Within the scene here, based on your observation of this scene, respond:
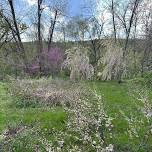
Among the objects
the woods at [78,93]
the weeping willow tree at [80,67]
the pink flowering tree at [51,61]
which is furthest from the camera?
the pink flowering tree at [51,61]

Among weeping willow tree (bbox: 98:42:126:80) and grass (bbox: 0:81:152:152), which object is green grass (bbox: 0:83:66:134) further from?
weeping willow tree (bbox: 98:42:126:80)

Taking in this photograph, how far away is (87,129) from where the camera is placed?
6.31m

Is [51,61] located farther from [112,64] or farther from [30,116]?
[30,116]

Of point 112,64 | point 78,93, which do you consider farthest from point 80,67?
point 78,93

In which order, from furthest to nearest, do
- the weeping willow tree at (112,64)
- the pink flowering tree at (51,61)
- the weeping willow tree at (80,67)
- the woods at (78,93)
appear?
the pink flowering tree at (51,61)
the weeping willow tree at (112,64)
the weeping willow tree at (80,67)
the woods at (78,93)

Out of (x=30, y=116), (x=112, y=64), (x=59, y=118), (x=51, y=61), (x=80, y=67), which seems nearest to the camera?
(x=59, y=118)

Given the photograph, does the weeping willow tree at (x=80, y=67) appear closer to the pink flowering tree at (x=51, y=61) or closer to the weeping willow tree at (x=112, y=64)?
the weeping willow tree at (x=112, y=64)

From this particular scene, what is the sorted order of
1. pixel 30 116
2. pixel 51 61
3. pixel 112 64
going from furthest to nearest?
pixel 51 61, pixel 112 64, pixel 30 116

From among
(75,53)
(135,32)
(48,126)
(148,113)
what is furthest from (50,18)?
(148,113)

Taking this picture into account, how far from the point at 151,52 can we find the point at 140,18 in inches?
128

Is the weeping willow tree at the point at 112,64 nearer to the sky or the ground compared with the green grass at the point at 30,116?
nearer to the sky

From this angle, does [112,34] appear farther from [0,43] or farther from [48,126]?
[48,126]

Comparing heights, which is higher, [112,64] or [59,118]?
[112,64]

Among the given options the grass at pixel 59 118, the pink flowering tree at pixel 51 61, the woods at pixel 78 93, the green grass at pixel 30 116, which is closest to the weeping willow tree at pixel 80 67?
the woods at pixel 78 93
